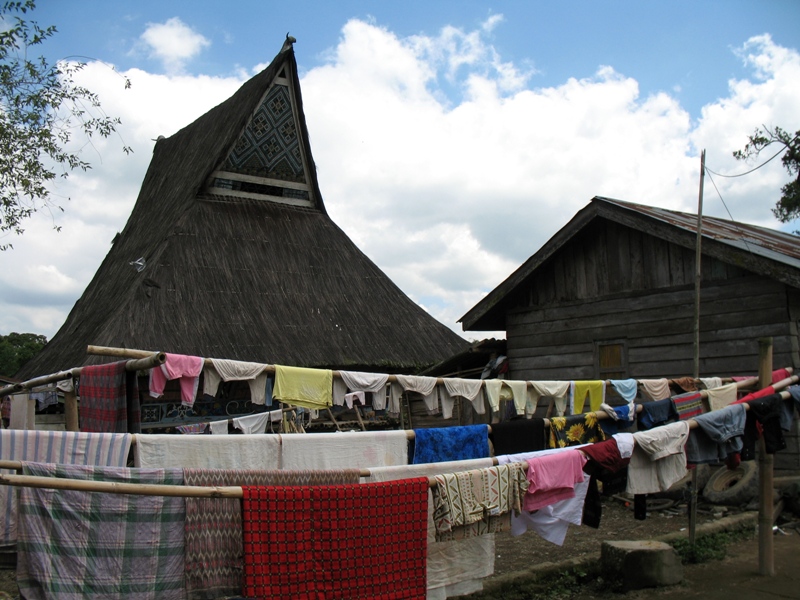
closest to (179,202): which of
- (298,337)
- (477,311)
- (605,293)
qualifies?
(298,337)

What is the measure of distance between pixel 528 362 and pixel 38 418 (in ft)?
29.8

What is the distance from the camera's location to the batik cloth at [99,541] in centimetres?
387

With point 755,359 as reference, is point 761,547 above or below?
below

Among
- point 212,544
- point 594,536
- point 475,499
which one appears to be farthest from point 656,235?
point 212,544

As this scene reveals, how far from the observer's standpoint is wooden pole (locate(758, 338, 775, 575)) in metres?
6.86

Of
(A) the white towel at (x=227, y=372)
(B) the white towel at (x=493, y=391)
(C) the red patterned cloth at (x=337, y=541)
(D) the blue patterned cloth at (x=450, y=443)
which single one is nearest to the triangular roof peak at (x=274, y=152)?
(B) the white towel at (x=493, y=391)

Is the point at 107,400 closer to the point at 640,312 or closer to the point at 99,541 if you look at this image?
the point at 99,541

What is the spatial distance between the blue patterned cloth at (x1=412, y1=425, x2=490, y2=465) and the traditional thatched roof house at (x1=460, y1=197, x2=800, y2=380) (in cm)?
511

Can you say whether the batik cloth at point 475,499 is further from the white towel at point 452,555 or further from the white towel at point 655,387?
the white towel at point 655,387

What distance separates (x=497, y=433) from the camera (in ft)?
20.8

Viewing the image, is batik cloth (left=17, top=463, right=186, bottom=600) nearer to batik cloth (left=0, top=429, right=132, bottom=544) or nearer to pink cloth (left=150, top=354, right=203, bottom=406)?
batik cloth (left=0, top=429, right=132, bottom=544)

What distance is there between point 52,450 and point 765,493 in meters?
6.19

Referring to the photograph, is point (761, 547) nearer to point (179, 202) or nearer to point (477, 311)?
point (477, 311)

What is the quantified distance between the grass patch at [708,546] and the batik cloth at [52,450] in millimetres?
5926
